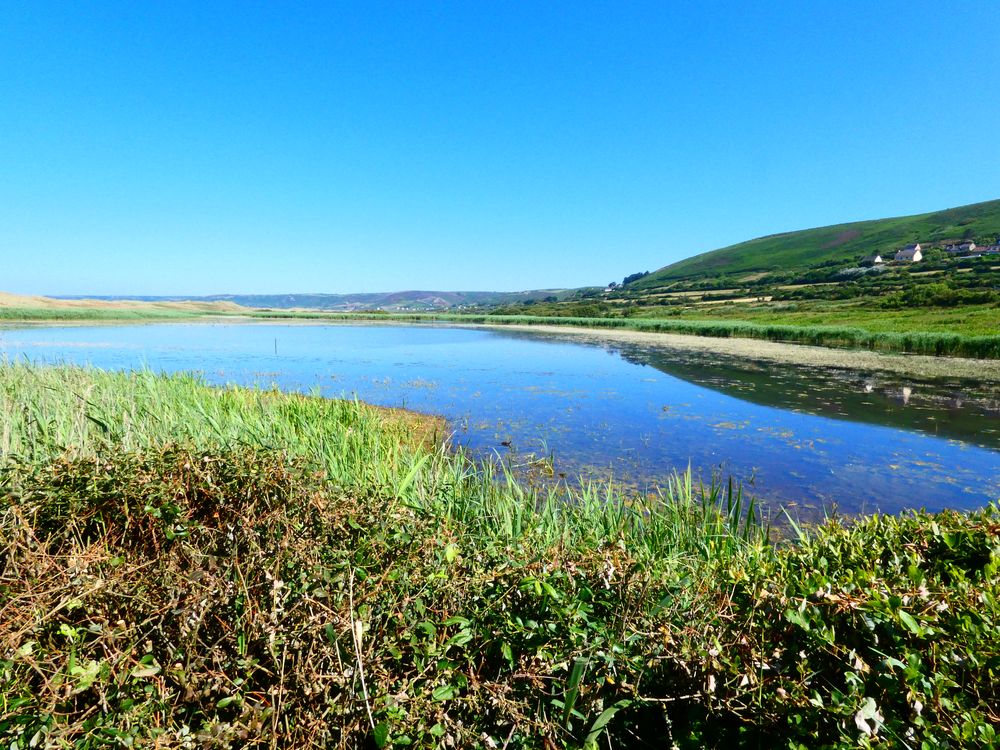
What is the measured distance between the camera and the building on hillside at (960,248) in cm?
7796

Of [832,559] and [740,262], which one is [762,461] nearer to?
[832,559]

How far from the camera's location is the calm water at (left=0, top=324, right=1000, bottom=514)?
837 centimetres

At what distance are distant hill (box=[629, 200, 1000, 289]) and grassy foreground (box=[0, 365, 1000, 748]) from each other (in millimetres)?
114437

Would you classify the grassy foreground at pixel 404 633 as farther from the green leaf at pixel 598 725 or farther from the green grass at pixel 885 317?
the green grass at pixel 885 317

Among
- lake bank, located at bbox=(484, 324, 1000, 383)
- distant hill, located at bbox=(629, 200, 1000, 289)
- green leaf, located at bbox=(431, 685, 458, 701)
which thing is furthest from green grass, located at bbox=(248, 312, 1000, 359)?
distant hill, located at bbox=(629, 200, 1000, 289)

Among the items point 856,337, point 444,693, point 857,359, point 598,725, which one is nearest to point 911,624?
point 598,725

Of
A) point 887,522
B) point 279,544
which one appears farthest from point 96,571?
point 887,522

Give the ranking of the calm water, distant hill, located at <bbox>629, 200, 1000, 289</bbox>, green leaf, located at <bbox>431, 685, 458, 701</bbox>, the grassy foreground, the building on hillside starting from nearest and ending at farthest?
1. the grassy foreground
2. green leaf, located at <bbox>431, 685, 458, 701</bbox>
3. the calm water
4. the building on hillside
5. distant hill, located at <bbox>629, 200, 1000, 289</bbox>

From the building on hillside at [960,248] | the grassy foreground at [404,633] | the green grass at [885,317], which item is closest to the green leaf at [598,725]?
the grassy foreground at [404,633]

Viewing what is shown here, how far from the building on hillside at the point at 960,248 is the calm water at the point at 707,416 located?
3370 inches

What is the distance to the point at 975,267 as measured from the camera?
206 ft

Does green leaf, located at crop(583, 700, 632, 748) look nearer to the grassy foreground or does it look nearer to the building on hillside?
the grassy foreground

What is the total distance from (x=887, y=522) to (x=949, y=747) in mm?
1870

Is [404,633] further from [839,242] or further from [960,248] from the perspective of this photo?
[839,242]
